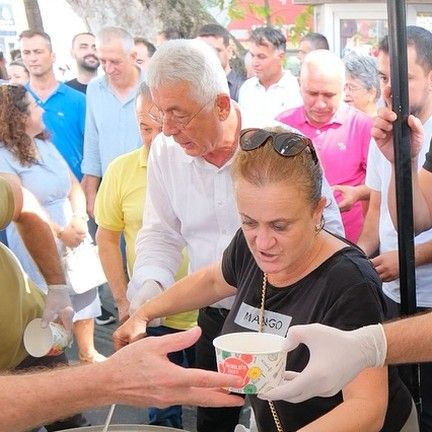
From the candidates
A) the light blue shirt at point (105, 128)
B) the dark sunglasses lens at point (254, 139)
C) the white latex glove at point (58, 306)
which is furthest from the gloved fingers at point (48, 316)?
the light blue shirt at point (105, 128)

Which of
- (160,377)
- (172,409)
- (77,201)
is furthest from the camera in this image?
(77,201)

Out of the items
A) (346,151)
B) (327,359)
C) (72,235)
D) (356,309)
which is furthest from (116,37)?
(327,359)

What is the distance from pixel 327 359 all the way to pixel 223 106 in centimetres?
100

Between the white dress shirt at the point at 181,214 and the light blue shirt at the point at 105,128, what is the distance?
1.82 meters

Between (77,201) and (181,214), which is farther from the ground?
(181,214)

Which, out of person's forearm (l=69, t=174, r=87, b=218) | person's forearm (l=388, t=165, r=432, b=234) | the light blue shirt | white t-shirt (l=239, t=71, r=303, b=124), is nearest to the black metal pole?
person's forearm (l=388, t=165, r=432, b=234)

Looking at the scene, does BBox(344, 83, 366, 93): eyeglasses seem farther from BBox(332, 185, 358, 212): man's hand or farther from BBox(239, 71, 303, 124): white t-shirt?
BBox(332, 185, 358, 212): man's hand

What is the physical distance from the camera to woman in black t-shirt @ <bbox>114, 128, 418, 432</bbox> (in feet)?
4.87

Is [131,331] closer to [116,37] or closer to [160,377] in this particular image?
[160,377]

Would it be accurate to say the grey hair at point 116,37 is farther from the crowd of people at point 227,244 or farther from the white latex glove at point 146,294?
the white latex glove at point 146,294

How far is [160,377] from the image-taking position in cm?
116

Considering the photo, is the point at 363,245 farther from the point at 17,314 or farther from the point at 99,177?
the point at 99,177

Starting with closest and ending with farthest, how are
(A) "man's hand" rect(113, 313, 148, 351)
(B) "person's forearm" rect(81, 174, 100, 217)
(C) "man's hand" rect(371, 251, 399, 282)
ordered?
(A) "man's hand" rect(113, 313, 148, 351) → (C) "man's hand" rect(371, 251, 399, 282) → (B) "person's forearm" rect(81, 174, 100, 217)

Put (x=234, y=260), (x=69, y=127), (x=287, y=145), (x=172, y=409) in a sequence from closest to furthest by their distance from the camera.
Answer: (x=287, y=145) → (x=234, y=260) → (x=172, y=409) → (x=69, y=127)
